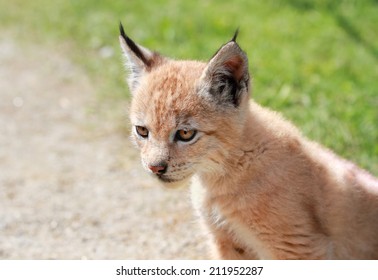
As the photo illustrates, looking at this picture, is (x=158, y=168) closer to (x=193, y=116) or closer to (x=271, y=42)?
(x=193, y=116)

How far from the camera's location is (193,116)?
4.43 m

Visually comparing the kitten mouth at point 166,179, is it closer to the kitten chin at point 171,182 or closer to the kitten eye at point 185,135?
the kitten chin at point 171,182

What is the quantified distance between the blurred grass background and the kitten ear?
2422mm

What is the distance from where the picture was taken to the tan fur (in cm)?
442

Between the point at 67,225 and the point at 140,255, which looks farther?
the point at 67,225

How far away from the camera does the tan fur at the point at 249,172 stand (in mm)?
4422

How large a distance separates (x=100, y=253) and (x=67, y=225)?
684mm

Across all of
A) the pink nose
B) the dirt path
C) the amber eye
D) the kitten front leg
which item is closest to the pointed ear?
the amber eye

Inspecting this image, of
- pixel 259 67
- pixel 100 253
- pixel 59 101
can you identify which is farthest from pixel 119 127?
pixel 100 253

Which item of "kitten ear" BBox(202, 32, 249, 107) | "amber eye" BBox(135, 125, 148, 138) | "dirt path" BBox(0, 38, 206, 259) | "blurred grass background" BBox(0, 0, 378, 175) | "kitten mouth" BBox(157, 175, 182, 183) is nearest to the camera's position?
"kitten ear" BBox(202, 32, 249, 107)

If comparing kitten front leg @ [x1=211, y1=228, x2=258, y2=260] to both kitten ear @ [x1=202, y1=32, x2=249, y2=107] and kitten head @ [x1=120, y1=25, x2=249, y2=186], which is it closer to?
kitten head @ [x1=120, y1=25, x2=249, y2=186]

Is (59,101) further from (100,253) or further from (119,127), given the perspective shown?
(100,253)

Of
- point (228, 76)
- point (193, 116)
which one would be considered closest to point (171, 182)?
point (193, 116)

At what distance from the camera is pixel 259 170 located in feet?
15.0
